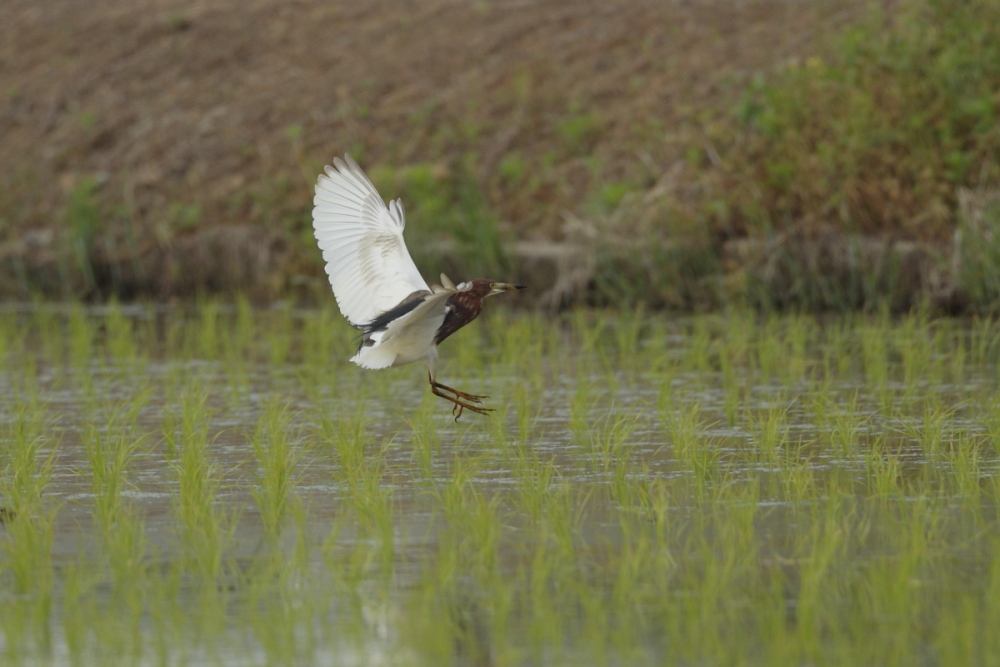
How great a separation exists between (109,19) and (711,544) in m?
18.8

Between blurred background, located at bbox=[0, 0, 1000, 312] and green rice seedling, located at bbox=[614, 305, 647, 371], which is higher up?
blurred background, located at bbox=[0, 0, 1000, 312]

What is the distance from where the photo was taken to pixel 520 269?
13406 mm

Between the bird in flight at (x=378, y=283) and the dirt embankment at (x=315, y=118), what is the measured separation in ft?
18.8

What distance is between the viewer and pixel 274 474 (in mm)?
5645

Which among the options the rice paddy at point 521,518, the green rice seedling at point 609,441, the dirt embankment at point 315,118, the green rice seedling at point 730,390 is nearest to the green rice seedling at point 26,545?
the rice paddy at point 521,518

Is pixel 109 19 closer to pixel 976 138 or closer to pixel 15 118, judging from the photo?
pixel 15 118

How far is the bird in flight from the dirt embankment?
225 inches

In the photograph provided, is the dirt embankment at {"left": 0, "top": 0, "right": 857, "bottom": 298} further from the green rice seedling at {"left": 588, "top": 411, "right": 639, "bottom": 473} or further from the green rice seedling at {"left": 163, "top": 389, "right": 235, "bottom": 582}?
the green rice seedling at {"left": 163, "top": 389, "right": 235, "bottom": 582}

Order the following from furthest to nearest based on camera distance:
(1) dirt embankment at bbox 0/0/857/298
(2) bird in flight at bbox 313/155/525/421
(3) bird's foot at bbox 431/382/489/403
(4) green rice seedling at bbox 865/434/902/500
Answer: (1) dirt embankment at bbox 0/0/857/298 → (3) bird's foot at bbox 431/382/489/403 → (2) bird in flight at bbox 313/155/525/421 → (4) green rice seedling at bbox 865/434/902/500

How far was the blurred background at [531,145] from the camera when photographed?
11875 millimetres

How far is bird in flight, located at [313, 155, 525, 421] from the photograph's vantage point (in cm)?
667

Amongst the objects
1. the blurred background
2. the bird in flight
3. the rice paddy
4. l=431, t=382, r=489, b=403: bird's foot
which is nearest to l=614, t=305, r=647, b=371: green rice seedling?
the rice paddy

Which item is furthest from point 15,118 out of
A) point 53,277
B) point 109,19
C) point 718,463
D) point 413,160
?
point 718,463

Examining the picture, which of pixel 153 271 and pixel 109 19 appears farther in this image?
pixel 109 19
